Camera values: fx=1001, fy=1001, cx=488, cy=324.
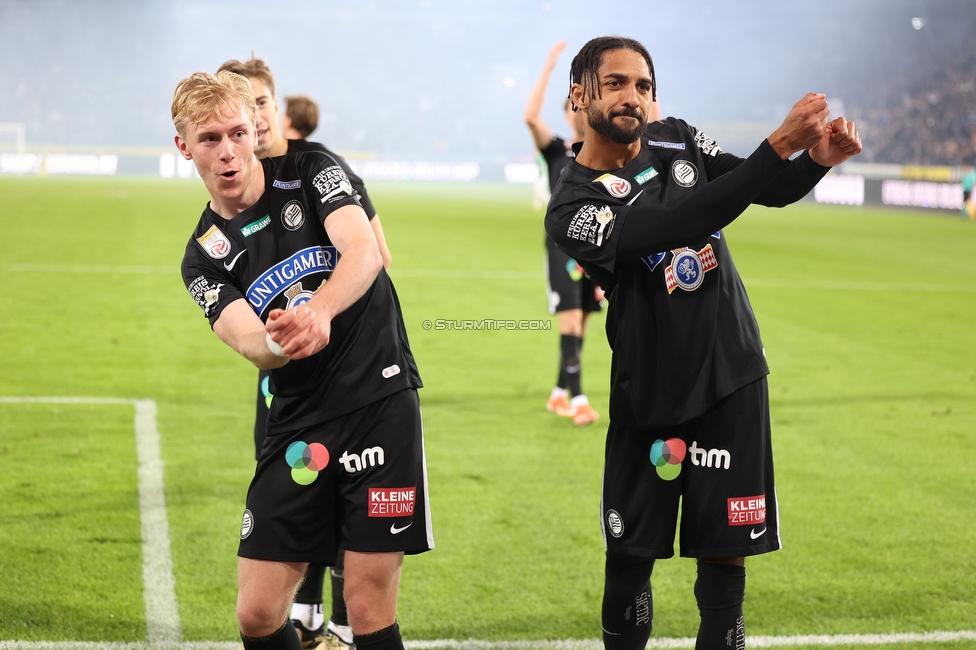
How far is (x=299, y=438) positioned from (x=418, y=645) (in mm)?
1348

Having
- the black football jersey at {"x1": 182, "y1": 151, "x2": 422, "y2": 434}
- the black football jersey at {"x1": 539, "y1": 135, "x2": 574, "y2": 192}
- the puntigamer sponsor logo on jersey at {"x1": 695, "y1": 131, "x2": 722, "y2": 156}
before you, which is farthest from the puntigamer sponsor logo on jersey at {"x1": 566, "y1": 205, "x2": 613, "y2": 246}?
the black football jersey at {"x1": 539, "y1": 135, "x2": 574, "y2": 192}

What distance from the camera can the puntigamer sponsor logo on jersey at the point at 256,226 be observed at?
2.82m

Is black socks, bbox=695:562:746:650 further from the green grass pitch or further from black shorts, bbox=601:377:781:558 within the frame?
the green grass pitch

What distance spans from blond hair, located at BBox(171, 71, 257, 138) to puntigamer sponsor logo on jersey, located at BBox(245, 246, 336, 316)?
0.39 meters

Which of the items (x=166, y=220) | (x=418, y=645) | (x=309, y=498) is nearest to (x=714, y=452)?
(x=309, y=498)

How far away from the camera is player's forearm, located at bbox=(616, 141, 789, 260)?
2.43 meters

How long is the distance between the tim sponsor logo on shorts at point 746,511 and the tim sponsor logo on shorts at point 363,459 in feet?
3.28

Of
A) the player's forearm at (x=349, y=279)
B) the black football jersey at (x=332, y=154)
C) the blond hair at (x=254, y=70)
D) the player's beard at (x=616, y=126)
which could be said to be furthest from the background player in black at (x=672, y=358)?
the blond hair at (x=254, y=70)

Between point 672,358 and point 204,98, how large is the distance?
1.47m

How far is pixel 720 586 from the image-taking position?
287 cm

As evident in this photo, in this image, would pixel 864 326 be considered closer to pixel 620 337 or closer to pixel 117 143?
pixel 620 337

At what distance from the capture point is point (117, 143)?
66688 millimetres

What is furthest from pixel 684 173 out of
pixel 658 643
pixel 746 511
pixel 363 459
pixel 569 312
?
pixel 569 312

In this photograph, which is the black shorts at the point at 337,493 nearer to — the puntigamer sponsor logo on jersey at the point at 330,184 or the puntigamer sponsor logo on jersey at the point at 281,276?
the puntigamer sponsor logo on jersey at the point at 281,276
